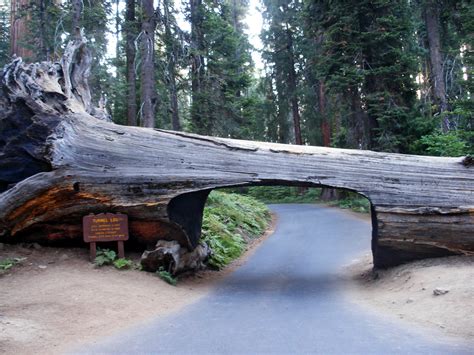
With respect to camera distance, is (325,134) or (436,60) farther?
(325,134)

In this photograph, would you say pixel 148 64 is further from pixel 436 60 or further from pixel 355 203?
pixel 355 203

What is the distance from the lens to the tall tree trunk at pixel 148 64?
1510cm

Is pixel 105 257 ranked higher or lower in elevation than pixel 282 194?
higher

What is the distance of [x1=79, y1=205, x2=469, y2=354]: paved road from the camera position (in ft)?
16.6

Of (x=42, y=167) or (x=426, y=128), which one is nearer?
(x=42, y=167)

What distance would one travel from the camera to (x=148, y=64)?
50.0ft

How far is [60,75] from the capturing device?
11.5 m

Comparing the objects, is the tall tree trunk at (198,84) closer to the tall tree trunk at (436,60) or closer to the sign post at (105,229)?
the tall tree trunk at (436,60)

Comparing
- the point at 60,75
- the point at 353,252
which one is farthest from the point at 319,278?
the point at 60,75

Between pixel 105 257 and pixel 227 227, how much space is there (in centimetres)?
747

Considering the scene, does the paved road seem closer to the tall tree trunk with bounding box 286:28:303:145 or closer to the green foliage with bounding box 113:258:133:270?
the green foliage with bounding box 113:258:133:270

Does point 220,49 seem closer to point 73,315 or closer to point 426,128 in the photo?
point 426,128

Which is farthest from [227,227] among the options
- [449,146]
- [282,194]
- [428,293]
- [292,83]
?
[282,194]

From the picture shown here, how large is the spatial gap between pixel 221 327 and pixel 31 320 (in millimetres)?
2625
